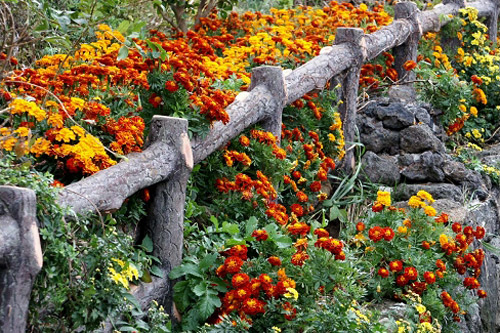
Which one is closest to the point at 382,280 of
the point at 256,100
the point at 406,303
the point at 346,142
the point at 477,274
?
the point at 406,303

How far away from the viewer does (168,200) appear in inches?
163

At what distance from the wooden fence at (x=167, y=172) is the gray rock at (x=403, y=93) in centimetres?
44

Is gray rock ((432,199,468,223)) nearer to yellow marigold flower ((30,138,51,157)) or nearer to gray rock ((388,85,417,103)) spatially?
gray rock ((388,85,417,103))

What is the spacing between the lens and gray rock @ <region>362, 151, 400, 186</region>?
6562 millimetres

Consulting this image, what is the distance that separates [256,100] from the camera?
204 inches

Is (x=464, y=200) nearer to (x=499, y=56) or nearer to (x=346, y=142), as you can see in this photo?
(x=346, y=142)

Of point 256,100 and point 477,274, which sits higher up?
point 256,100

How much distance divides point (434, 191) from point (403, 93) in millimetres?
1658

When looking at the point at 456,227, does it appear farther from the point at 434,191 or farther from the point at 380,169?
the point at 380,169

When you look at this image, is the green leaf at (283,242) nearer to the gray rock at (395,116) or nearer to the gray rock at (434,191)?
the gray rock at (434,191)

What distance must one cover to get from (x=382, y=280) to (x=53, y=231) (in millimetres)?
2380

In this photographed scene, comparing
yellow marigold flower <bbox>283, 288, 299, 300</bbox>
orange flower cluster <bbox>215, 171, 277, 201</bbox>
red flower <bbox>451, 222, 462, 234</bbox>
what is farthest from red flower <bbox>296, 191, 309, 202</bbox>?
yellow marigold flower <bbox>283, 288, 299, 300</bbox>

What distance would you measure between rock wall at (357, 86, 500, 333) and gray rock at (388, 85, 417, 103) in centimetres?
23

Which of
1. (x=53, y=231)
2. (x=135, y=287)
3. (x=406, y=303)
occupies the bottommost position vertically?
(x=406, y=303)
